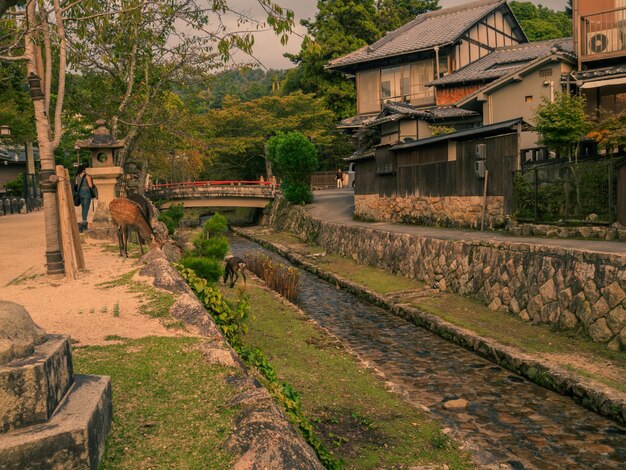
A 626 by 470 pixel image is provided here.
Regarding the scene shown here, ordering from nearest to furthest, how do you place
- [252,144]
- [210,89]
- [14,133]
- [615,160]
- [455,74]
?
[615,160] → [210,89] → [14,133] → [455,74] → [252,144]

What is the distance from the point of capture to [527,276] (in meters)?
13.6

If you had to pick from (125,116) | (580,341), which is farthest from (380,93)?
(580,341)

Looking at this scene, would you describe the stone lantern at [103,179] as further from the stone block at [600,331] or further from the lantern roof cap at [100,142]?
the stone block at [600,331]

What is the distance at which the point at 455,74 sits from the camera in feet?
117

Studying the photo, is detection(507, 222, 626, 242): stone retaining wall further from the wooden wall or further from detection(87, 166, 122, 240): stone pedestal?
detection(87, 166, 122, 240): stone pedestal

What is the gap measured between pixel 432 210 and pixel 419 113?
835cm

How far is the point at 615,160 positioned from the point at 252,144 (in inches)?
1669

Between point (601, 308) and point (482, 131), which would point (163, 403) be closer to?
point (601, 308)

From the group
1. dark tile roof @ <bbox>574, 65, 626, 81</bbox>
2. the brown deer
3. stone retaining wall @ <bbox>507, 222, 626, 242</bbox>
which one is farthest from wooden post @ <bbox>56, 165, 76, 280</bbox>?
dark tile roof @ <bbox>574, 65, 626, 81</bbox>

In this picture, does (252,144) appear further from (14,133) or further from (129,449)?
(129,449)

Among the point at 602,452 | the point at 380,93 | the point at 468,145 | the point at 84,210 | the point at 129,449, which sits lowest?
the point at 602,452

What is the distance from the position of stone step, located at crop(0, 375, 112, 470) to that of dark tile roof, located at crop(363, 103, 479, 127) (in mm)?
27829

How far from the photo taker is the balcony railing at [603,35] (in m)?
22.8

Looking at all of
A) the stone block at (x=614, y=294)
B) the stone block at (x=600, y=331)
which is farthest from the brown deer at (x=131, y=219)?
the stone block at (x=614, y=294)
